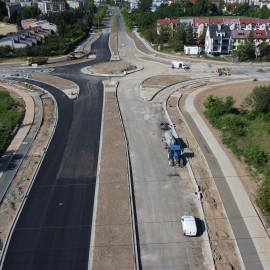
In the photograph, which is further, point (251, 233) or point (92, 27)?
point (92, 27)

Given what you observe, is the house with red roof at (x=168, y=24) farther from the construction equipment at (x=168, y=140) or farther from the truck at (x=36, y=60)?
the construction equipment at (x=168, y=140)

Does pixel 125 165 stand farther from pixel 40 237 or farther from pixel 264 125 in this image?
pixel 264 125

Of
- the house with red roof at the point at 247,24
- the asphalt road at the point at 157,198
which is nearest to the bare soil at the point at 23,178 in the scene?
the asphalt road at the point at 157,198

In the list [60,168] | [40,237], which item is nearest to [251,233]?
[40,237]

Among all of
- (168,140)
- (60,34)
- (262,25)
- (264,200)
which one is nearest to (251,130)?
(168,140)

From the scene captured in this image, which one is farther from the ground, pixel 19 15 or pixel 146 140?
pixel 19 15

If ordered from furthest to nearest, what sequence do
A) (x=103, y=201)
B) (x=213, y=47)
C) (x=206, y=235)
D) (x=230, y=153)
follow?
(x=213, y=47) < (x=230, y=153) < (x=103, y=201) < (x=206, y=235)

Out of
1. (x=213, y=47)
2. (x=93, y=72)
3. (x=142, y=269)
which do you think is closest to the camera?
(x=142, y=269)

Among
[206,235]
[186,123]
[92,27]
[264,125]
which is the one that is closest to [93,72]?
[186,123]
